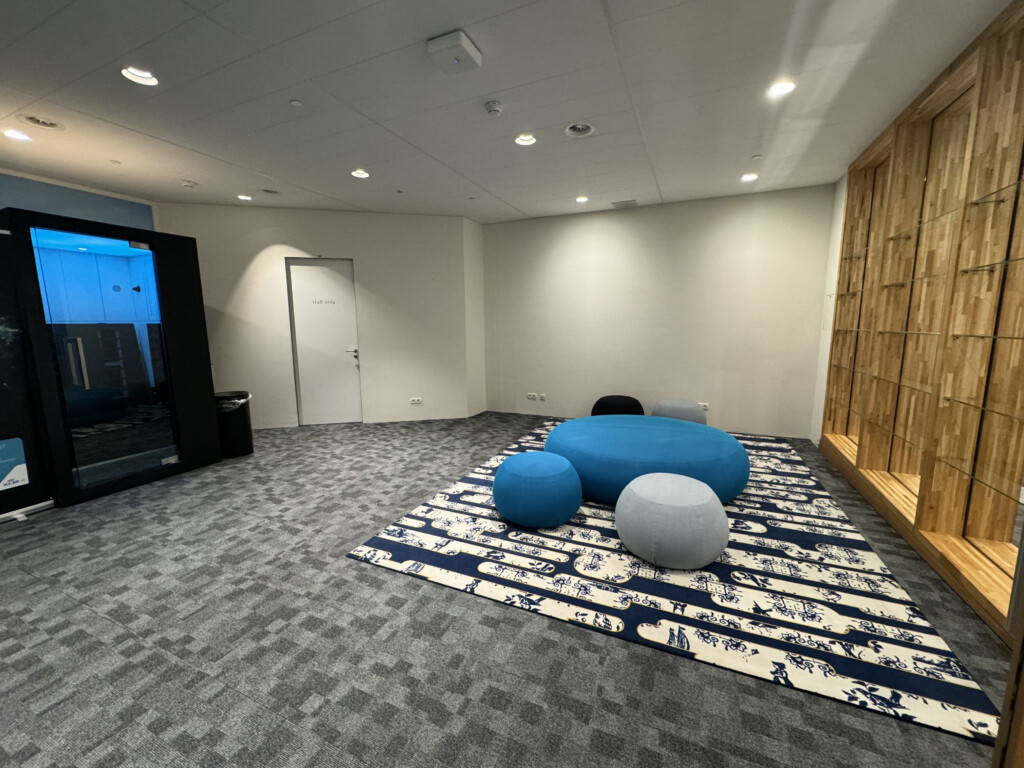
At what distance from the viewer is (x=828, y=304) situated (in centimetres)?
465

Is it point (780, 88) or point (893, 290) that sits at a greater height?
point (780, 88)

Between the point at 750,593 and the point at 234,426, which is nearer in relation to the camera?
the point at 750,593

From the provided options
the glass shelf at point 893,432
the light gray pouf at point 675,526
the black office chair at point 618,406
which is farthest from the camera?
the black office chair at point 618,406

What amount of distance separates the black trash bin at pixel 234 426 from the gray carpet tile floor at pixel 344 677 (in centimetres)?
182

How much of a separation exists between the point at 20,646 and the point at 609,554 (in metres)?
3.02

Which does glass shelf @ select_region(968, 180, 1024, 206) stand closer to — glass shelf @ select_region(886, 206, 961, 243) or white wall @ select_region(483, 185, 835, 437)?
glass shelf @ select_region(886, 206, 961, 243)

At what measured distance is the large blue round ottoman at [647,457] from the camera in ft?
9.91

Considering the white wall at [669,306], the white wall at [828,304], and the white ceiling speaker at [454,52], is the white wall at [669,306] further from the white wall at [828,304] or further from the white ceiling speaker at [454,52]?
the white ceiling speaker at [454,52]

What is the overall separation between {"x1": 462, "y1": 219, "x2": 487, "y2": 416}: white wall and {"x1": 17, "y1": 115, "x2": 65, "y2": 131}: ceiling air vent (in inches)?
156

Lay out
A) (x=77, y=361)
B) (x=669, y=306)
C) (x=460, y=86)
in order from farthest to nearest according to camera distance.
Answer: (x=669, y=306), (x=77, y=361), (x=460, y=86)

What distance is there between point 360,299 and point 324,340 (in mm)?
800

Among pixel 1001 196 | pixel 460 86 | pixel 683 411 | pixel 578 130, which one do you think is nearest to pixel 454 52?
pixel 460 86

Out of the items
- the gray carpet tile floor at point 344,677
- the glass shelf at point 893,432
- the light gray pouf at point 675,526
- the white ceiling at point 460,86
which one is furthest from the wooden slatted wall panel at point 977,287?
the light gray pouf at point 675,526

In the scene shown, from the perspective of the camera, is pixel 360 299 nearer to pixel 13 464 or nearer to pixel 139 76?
pixel 139 76
